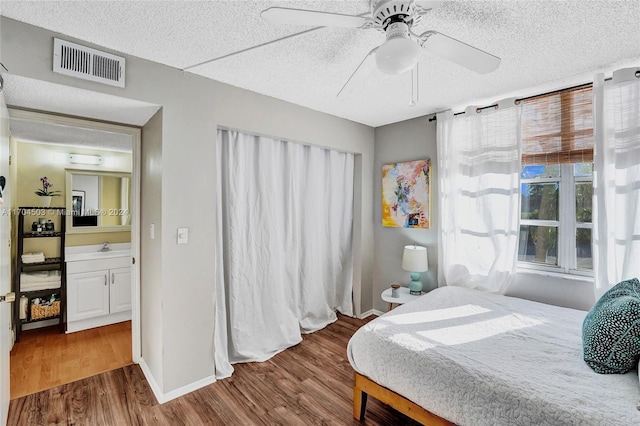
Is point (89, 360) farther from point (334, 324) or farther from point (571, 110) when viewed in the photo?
point (571, 110)

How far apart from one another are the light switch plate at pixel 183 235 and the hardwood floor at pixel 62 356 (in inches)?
54.6

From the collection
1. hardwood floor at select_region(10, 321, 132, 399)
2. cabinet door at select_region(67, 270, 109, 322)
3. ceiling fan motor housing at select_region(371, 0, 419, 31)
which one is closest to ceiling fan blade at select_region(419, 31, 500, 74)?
ceiling fan motor housing at select_region(371, 0, 419, 31)

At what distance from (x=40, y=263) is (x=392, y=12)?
4.06m

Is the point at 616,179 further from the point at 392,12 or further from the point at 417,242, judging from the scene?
the point at 392,12

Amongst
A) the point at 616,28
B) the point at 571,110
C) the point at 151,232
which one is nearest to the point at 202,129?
the point at 151,232

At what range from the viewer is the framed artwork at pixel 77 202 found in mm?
3490

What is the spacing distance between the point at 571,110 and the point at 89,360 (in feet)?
15.2

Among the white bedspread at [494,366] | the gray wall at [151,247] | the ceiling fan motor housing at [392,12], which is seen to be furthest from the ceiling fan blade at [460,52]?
the gray wall at [151,247]

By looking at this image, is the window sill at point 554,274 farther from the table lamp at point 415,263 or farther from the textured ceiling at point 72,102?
the textured ceiling at point 72,102

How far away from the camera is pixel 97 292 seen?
330 centimetres

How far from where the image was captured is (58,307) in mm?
3229

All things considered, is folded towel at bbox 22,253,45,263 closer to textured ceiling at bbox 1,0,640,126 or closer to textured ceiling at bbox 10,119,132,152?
textured ceiling at bbox 10,119,132,152

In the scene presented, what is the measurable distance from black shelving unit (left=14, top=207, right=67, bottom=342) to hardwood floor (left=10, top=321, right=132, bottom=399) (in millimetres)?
179

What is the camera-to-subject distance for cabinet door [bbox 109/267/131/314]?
134 inches
